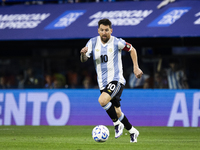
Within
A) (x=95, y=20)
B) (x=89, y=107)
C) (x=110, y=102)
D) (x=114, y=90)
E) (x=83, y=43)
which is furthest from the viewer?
(x=83, y=43)

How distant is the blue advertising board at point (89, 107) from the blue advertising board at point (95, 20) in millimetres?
1631

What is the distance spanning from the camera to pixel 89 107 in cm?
1343

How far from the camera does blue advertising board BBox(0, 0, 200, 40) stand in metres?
13.1

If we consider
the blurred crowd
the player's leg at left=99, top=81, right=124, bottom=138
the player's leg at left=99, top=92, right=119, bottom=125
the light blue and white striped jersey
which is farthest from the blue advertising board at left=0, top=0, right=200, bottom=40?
the player's leg at left=99, top=92, right=119, bottom=125

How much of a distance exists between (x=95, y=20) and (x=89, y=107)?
2.55 metres

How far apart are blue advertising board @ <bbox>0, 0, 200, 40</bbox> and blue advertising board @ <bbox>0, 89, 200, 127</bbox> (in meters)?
1.63

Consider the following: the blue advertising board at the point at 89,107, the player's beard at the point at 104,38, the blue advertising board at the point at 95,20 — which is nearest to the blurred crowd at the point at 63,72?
the blue advertising board at the point at 89,107

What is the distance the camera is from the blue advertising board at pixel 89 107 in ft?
42.0

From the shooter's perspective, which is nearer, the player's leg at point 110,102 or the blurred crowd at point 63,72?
the player's leg at point 110,102

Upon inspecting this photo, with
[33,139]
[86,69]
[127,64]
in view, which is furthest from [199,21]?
[33,139]

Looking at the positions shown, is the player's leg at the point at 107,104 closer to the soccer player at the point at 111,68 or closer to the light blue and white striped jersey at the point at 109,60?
the soccer player at the point at 111,68

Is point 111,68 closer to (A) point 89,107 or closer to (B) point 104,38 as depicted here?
(B) point 104,38

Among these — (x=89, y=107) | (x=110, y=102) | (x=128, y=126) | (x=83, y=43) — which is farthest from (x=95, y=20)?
(x=128, y=126)

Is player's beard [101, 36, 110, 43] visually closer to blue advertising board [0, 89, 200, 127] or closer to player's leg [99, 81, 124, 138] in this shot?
player's leg [99, 81, 124, 138]
